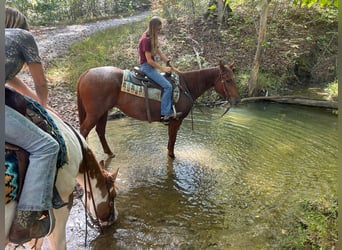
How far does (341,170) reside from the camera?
84 cm

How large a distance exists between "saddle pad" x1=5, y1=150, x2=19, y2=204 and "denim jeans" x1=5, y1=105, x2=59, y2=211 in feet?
0.16

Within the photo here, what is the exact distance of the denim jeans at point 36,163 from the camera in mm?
1665

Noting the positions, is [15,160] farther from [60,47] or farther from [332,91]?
[60,47]

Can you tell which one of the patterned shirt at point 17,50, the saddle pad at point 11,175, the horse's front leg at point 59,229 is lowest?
the horse's front leg at point 59,229

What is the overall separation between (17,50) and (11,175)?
0.67 metres

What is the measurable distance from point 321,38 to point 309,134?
637cm

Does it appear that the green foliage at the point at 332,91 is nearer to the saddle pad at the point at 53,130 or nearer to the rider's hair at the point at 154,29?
the rider's hair at the point at 154,29

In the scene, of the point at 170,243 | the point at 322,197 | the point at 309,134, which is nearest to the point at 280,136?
the point at 309,134

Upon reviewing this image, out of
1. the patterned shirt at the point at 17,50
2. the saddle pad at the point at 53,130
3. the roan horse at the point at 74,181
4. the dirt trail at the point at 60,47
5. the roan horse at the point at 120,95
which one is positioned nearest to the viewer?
the patterned shirt at the point at 17,50

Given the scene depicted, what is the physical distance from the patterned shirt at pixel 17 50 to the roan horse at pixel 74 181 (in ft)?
1.58

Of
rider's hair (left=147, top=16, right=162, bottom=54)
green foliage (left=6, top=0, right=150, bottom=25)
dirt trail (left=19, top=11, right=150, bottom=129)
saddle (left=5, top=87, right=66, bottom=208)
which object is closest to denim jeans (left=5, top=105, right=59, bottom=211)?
saddle (left=5, top=87, right=66, bottom=208)

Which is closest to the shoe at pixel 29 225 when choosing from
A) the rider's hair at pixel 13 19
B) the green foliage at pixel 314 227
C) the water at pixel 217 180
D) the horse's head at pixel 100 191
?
the horse's head at pixel 100 191

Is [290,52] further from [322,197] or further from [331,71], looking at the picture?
[322,197]

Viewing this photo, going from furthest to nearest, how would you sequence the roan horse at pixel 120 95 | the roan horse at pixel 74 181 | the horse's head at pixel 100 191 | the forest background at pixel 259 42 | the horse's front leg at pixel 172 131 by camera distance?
the forest background at pixel 259 42, the horse's front leg at pixel 172 131, the roan horse at pixel 120 95, the horse's head at pixel 100 191, the roan horse at pixel 74 181
